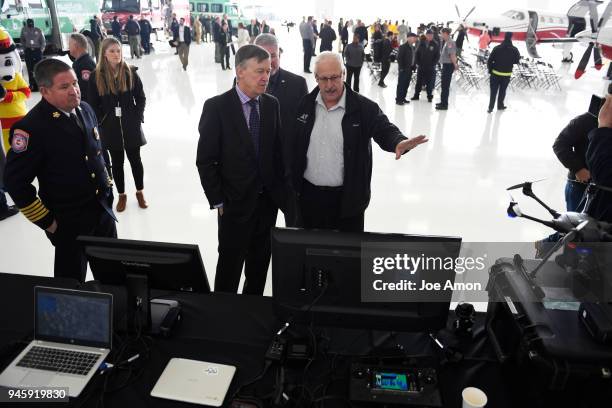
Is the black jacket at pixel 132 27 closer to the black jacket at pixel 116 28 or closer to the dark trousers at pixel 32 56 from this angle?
the black jacket at pixel 116 28

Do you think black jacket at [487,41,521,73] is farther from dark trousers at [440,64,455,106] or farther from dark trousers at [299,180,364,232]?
dark trousers at [299,180,364,232]

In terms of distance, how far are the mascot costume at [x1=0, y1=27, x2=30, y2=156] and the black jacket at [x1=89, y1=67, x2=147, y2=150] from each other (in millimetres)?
846

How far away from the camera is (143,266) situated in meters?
1.62

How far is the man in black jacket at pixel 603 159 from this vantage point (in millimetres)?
2213

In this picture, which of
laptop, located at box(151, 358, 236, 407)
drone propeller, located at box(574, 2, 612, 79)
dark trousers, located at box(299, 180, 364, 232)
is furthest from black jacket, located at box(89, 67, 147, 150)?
drone propeller, located at box(574, 2, 612, 79)

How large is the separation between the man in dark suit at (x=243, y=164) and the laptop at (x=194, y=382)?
1149 millimetres

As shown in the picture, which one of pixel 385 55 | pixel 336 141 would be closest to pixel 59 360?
pixel 336 141

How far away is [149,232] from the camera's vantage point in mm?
3914

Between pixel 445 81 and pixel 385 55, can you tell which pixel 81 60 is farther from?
pixel 385 55

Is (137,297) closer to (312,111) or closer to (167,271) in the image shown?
(167,271)

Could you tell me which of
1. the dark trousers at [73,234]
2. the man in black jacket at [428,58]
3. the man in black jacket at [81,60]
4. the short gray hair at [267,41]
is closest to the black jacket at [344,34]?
the man in black jacket at [428,58]

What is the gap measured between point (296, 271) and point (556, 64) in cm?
1965

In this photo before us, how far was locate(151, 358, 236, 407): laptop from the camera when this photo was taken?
4.58ft

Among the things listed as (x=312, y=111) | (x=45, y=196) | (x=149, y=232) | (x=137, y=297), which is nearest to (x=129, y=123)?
(x=149, y=232)
